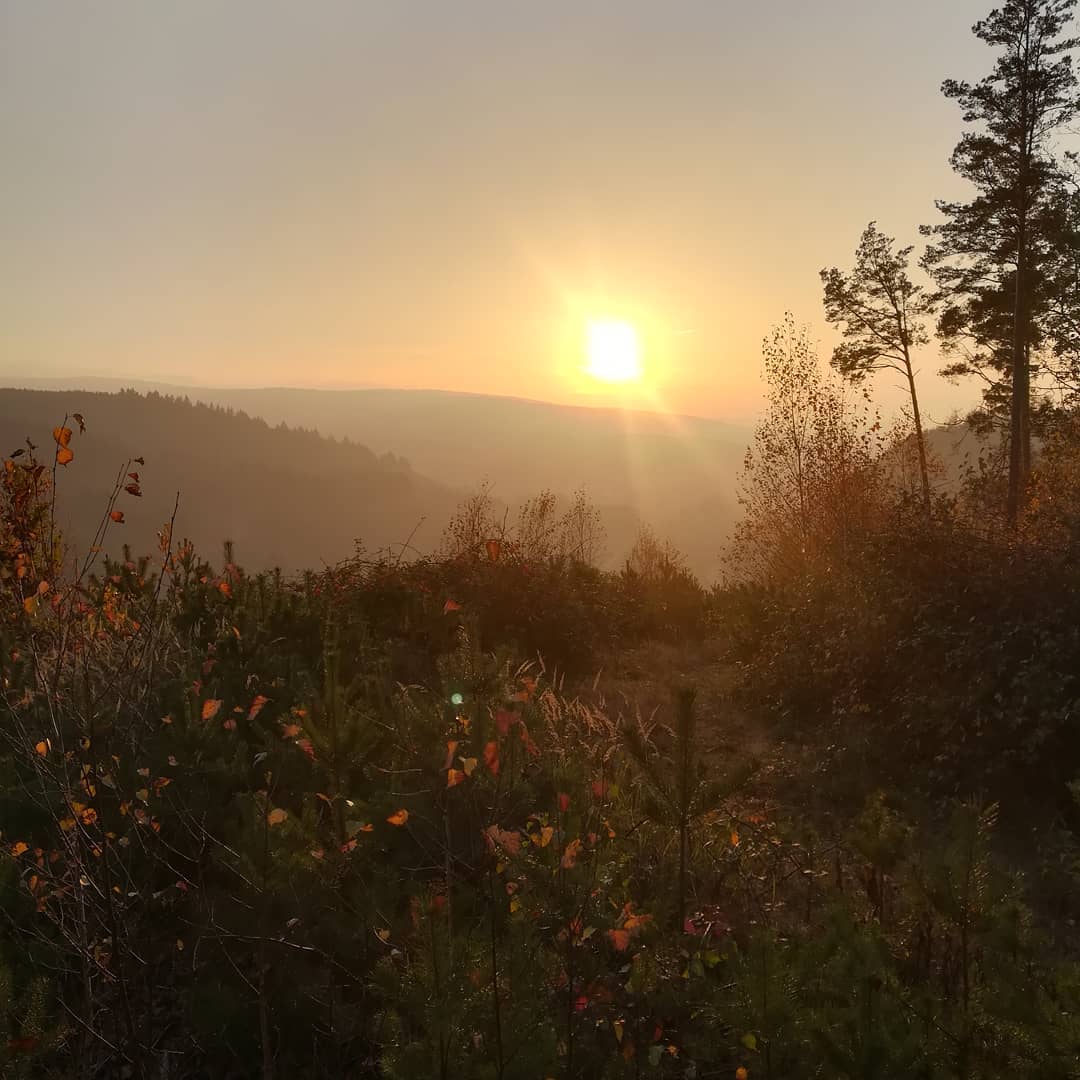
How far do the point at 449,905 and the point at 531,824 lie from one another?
2.38 m

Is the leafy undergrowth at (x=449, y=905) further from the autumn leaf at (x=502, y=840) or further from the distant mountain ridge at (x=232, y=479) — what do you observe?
the distant mountain ridge at (x=232, y=479)

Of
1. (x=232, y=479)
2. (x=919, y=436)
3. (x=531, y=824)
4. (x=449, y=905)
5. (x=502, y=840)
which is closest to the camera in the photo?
(x=449, y=905)

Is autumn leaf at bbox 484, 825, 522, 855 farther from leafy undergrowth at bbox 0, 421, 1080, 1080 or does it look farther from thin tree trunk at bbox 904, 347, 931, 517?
thin tree trunk at bbox 904, 347, 931, 517

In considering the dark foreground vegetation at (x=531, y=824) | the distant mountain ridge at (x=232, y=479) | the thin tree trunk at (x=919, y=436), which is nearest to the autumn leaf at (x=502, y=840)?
the dark foreground vegetation at (x=531, y=824)

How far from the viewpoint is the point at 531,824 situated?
429cm

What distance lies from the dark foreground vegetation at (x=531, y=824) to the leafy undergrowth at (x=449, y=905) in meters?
0.02

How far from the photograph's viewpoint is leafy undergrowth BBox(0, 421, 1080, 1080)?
6.39 ft

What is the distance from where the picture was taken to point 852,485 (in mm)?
12266

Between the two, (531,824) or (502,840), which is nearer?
(502,840)

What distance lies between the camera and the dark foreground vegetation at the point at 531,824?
2027mm

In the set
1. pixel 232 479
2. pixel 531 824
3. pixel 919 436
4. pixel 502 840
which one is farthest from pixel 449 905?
pixel 232 479

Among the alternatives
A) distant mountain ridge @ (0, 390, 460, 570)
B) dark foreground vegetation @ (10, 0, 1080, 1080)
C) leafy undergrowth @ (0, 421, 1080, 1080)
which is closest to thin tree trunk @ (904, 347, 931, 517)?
dark foreground vegetation @ (10, 0, 1080, 1080)

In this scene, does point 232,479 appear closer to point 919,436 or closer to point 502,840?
point 919,436

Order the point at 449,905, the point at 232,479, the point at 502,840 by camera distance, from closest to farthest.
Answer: the point at 449,905 → the point at 502,840 → the point at 232,479
